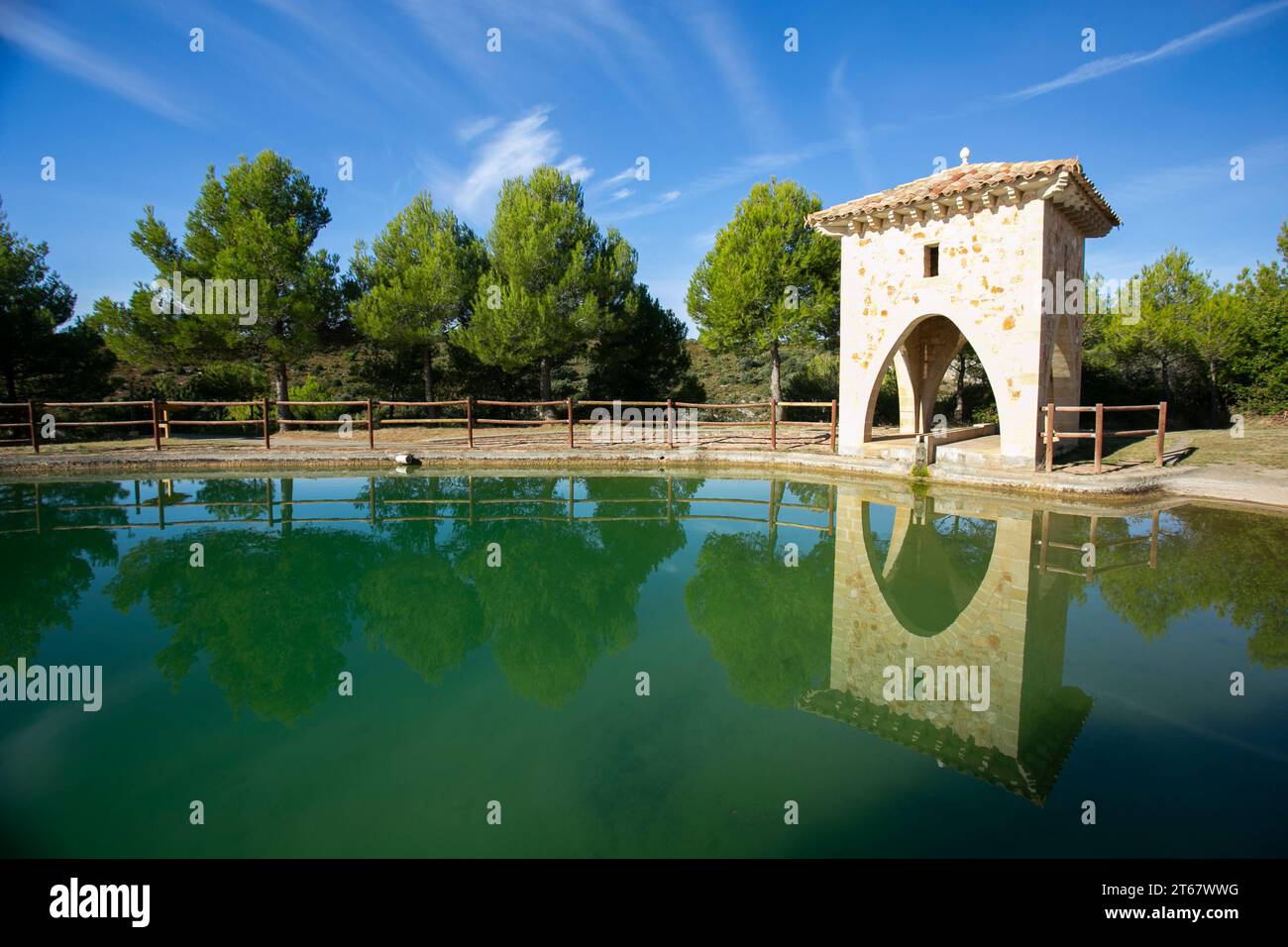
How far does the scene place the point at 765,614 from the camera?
5.72m

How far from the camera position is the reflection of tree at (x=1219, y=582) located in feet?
17.2

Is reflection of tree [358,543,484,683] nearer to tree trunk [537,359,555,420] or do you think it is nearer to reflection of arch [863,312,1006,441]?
reflection of arch [863,312,1006,441]

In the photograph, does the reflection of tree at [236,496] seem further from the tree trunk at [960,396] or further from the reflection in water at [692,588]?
the tree trunk at [960,396]

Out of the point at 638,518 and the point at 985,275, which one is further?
the point at 985,275

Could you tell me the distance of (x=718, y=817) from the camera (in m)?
3.07

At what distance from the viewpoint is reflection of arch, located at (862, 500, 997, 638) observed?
18.7 ft

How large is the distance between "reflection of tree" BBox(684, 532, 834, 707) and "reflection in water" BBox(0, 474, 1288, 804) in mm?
24

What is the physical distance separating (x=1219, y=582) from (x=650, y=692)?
5494 mm

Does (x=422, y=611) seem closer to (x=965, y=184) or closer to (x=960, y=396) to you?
(x=965, y=184)

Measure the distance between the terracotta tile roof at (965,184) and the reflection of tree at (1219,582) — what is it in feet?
18.4

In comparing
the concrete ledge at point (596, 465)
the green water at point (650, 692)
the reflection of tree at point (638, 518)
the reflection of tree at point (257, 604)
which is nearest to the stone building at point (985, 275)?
the concrete ledge at point (596, 465)

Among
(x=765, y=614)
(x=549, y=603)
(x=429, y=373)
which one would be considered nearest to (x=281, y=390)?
(x=429, y=373)
